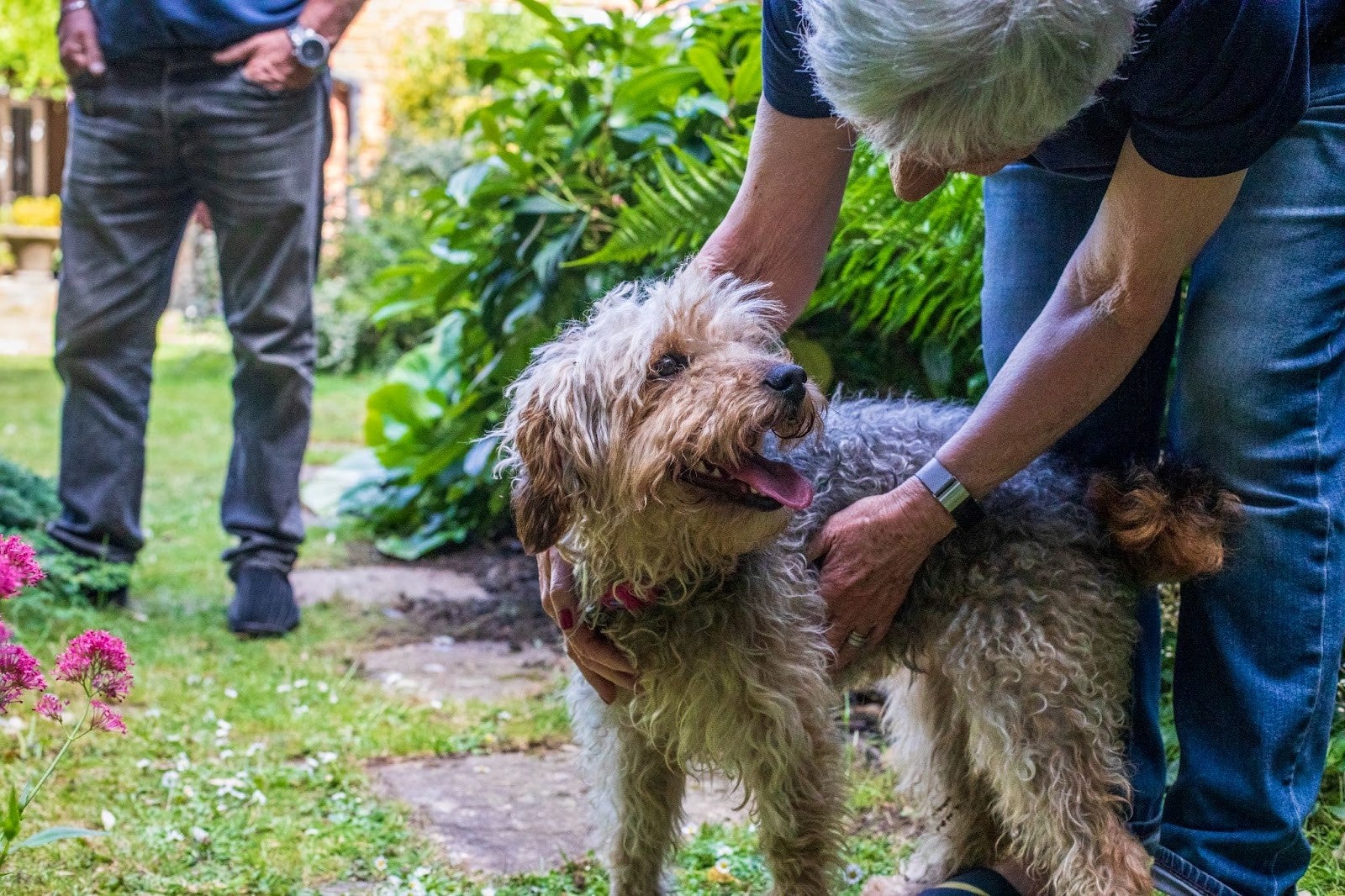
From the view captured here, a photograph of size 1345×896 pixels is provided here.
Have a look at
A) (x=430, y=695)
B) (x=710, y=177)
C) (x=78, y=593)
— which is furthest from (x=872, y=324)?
(x=78, y=593)

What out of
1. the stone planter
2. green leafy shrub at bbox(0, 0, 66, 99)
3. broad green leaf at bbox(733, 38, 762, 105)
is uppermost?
broad green leaf at bbox(733, 38, 762, 105)

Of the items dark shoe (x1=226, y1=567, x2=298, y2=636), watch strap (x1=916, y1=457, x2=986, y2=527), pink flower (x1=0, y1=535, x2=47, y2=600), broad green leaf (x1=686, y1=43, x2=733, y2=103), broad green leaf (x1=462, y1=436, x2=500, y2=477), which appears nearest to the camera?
pink flower (x1=0, y1=535, x2=47, y2=600)

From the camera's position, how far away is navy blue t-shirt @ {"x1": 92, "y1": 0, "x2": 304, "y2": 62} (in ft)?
15.0

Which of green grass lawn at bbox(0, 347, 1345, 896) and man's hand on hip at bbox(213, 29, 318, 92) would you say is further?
man's hand on hip at bbox(213, 29, 318, 92)

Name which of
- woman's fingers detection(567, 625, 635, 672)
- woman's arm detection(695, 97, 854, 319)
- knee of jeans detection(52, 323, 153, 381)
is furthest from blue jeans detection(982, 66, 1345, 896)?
knee of jeans detection(52, 323, 153, 381)

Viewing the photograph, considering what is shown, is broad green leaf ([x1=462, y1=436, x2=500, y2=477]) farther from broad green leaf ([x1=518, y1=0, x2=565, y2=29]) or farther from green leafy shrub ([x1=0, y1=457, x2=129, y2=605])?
broad green leaf ([x1=518, y1=0, x2=565, y2=29])

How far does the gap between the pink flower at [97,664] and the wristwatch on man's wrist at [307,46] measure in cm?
306

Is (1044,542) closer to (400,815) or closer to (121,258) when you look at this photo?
(400,815)

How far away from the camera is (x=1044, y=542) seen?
262 centimetres

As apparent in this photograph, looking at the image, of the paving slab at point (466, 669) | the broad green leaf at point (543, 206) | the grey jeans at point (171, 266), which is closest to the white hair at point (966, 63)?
the paving slab at point (466, 669)

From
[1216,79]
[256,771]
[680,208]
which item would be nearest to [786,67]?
[1216,79]

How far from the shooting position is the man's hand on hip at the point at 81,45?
4641 millimetres

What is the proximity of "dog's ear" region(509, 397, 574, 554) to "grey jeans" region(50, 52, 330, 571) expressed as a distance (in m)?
2.63

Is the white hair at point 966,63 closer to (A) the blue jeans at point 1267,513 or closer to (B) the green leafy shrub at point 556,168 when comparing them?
(A) the blue jeans at point 1267,513
